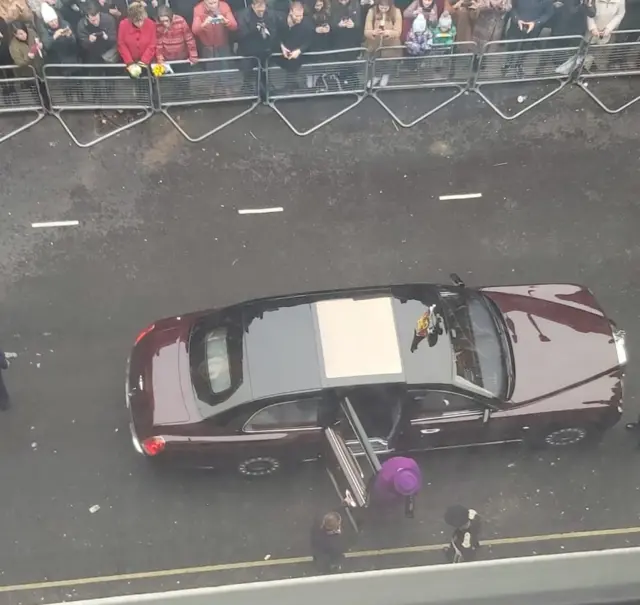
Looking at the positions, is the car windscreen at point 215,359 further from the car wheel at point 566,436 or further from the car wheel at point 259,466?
the car wheel at point 566,436

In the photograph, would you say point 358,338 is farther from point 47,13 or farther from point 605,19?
point 605,19

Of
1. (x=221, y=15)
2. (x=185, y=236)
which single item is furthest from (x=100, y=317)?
(x=221, y=15)

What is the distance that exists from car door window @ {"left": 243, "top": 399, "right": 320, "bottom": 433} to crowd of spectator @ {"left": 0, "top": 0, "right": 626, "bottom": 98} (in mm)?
5184

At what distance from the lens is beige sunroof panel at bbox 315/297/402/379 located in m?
7.06

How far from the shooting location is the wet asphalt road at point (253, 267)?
301 inches

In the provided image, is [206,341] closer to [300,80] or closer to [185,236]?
[185,236]

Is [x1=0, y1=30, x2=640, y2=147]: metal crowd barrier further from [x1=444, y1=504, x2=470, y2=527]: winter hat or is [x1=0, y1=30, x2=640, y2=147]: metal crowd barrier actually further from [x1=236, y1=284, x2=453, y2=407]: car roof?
[x1=444, y1=504, x2=470, y2=527]: winter hat

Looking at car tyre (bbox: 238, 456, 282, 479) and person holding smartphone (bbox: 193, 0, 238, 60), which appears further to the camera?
person holding smartphone (bbox: 193, 0, 238, 60)

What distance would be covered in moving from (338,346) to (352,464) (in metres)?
1.04

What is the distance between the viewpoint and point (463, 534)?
277 inches

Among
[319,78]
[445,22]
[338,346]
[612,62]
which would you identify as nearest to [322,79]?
[319,78]

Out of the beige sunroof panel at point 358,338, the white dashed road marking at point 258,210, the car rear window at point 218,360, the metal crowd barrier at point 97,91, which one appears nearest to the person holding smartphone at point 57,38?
the metal crowd barrier at point 97,91

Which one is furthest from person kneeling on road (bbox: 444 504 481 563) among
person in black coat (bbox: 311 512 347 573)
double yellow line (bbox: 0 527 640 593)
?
person in black coat (bbox: 311 512 347 573)

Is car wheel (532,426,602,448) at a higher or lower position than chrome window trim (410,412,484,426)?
lower
